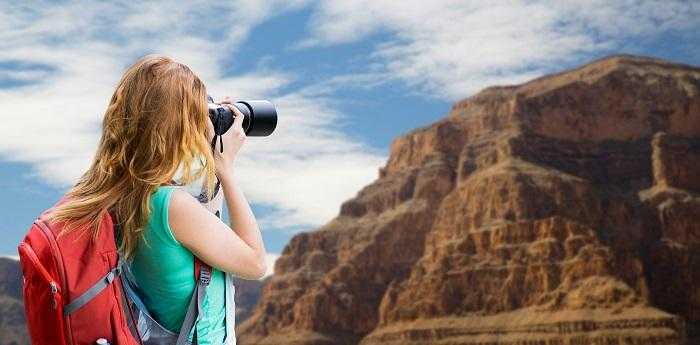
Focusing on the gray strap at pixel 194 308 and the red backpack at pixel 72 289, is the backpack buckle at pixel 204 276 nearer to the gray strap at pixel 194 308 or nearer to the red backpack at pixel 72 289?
the gray strap at pixel 194 308

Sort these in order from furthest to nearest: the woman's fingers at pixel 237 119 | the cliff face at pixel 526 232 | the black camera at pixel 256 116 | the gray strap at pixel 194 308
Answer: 1. the cliff face at pixel 526 232
2. the black camera at pixel 256 116
3. the woman's fingers at pixel 237 119
4. the gray strap at pixel 194 308

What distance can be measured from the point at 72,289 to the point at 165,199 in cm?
36

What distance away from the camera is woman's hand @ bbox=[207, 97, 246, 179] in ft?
10.0

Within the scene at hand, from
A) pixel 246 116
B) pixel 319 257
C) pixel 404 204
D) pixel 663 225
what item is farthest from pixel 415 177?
pixel 246 116

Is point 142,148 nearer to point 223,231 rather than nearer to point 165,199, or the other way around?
point 165,199

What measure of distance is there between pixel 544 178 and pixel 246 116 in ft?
448

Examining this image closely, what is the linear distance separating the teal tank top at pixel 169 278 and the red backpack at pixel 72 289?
15cm

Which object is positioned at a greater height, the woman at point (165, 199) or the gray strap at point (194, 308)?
the woman at point (165, 199)

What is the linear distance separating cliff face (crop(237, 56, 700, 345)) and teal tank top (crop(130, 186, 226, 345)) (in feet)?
357

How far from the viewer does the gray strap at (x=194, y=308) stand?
2857mm

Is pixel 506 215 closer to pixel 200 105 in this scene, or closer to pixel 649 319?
pixel 649 319

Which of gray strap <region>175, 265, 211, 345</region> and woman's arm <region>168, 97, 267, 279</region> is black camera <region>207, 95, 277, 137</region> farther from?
gray strap <region>175, 265, 211, 345</region>

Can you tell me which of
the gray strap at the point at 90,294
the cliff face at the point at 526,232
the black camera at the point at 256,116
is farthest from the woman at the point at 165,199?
the cliff face at the point at 526,232

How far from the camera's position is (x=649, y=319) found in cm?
11044
